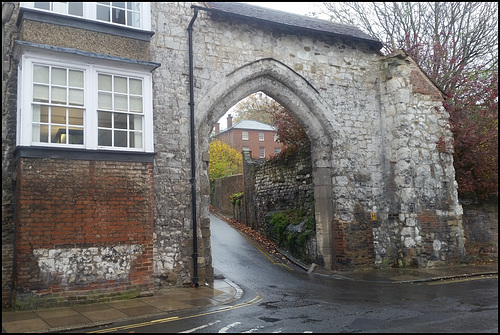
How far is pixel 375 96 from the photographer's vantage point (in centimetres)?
1338

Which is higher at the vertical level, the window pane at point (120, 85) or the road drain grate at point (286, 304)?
the window pane at point (120, 85)

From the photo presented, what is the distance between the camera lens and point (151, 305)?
795 cm

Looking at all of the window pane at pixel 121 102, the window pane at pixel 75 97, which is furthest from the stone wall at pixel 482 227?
the window pane at pixel 75 97

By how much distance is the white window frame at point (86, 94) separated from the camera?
25.9 feet

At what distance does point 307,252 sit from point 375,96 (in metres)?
5.11

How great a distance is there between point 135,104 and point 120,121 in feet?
1.62

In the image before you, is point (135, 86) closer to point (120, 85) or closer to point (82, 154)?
point (120, 85)

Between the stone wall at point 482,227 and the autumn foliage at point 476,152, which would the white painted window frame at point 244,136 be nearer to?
the autumn foliage at point 476,152

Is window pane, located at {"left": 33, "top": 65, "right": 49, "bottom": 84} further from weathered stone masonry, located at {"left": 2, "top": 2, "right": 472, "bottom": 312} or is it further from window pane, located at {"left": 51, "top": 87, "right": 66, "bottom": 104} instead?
weathered stone masonry, located at {"left": 2, "top": 2, "right": 472, "bottom": 312}

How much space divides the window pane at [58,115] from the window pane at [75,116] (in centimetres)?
11

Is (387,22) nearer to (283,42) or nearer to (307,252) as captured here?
(283,42)

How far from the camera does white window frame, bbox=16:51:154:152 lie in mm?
7898

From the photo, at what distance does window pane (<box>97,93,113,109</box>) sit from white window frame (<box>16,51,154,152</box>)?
0.40 feet

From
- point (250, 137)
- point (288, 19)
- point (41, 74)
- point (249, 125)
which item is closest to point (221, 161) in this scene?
point (250, 137)
